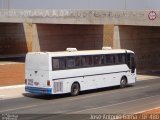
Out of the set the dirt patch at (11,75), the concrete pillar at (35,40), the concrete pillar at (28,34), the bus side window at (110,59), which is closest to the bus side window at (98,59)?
the bus side window at (110,59)

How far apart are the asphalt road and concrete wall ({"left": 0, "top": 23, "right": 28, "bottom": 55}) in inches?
814

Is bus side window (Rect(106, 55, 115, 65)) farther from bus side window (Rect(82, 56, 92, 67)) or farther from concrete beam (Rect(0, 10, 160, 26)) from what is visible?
concrete beam (Rect(0, 10, 160, 26))

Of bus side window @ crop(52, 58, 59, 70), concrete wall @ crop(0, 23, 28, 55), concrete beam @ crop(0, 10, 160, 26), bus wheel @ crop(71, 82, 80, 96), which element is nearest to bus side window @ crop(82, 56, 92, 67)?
bus wheel @ crop(71, 82, 80, 96)

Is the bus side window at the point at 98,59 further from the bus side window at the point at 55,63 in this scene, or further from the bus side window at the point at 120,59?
the bus side window at the point at 55,63

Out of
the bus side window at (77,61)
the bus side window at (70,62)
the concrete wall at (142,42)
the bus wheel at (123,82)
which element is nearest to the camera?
the bus side window at (70,62)

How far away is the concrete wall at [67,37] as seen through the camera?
45250mm

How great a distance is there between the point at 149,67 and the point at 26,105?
22.8m

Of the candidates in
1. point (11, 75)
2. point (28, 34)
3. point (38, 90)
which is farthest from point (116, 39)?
point (38, 90)

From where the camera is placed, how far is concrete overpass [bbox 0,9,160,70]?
3809cm

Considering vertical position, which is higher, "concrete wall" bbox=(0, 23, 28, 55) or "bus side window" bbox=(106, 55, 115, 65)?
"concrete wall" bbox=(0, 23, 28, 55)

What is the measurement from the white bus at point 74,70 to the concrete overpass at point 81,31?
7161mm

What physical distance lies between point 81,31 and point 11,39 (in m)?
7.78

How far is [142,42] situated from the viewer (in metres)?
42.1

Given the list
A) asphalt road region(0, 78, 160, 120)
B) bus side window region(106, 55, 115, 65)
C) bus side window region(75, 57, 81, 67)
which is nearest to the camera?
asphalt road region(0, 78, 160, 120)
